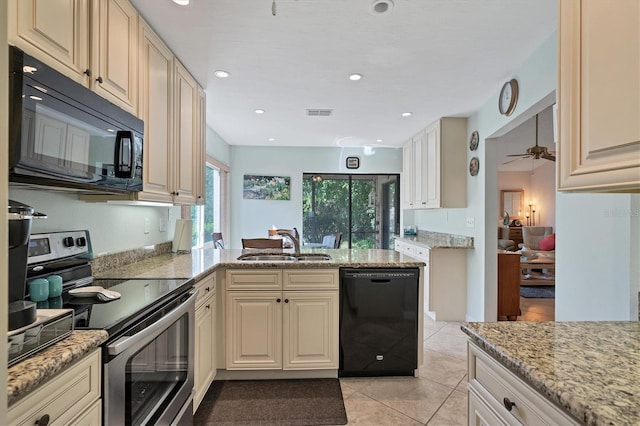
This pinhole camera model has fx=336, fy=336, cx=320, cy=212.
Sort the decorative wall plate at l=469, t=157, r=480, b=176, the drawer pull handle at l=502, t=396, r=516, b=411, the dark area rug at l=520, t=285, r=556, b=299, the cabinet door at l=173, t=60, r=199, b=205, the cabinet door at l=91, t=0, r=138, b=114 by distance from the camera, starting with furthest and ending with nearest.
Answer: the dark area rug at l=520, t=285, r=556, b=299 → the decorative wall plate at l=469, t=157, r=480, b=176 → the cabinet door at l=173, t=60, r=199, b=205 → the cabinet door at l=91, t=0, r=138, b=114 → the drawer pull handle at l=502, t=396, r=516, b=411

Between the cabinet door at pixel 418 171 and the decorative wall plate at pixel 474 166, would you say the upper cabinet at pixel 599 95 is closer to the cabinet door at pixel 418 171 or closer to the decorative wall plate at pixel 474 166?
the decorative wall plate at pixel 474 166

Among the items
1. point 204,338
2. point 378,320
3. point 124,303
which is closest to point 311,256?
point 378,320

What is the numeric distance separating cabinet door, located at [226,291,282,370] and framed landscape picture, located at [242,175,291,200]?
370 centimetres

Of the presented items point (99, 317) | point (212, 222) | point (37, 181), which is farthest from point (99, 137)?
point (212, 222)

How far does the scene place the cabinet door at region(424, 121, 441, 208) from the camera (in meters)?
4.18

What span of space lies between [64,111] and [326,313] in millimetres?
1959

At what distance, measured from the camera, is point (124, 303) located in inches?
54.6

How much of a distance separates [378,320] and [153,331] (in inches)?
64.6

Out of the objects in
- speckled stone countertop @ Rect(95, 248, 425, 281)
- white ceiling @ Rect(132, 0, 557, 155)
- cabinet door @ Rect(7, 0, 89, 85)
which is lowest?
speckled stone countertop @ Rect(95, 248, 425, 281)

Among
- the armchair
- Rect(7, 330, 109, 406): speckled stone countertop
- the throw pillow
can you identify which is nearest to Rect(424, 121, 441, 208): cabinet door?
Rect(7, 330, 109, 406): speckled stone countertop

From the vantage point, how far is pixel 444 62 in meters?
2.57

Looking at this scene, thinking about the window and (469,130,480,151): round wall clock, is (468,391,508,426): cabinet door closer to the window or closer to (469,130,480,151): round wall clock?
(469,130,480,151): round wall clock

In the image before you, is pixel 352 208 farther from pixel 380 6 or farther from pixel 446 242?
pixel 380 6

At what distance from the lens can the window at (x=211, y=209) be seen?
15.1ft
